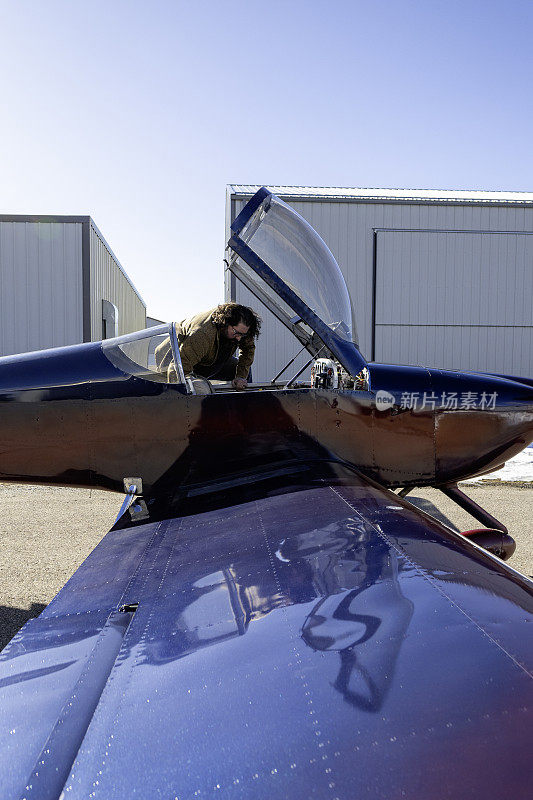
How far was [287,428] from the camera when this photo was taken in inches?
140

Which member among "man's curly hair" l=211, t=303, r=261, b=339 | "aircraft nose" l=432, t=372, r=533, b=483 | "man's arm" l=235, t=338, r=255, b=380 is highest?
"man's curly hair" l=211, t=303, r=261, b=339

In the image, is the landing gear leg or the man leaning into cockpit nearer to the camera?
the landing gear leg

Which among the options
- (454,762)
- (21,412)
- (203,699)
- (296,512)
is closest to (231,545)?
(296,512)

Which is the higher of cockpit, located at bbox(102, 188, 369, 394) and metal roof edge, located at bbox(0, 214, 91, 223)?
metal roof edge, located at bbox(0, 214, 91, 223)

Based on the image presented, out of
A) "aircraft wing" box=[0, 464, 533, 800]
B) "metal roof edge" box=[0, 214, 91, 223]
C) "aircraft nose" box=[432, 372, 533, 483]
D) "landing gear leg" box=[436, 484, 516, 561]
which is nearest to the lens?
"aircraft wing" box=[0, 464, 533, 800]

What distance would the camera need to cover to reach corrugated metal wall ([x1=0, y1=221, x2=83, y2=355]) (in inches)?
531

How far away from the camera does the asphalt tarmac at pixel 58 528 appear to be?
419cm

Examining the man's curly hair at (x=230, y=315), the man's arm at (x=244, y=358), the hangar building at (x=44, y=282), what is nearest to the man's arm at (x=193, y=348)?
the man's curly hair at (x=230, y=315)

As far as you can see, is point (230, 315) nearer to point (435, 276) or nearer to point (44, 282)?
Answer: point (44, 282)

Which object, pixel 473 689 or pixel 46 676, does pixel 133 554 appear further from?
pixel 473 689

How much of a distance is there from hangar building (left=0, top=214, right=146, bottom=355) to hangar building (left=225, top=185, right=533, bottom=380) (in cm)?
444

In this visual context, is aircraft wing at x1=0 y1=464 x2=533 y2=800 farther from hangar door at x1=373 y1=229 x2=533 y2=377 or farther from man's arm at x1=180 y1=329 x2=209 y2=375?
hangar door at x1=373 y1=229 x2=533 y2=377

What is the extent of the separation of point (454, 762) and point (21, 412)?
306 centimetres

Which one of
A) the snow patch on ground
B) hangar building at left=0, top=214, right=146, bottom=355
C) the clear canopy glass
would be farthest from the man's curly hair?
hangar building at left=0, top=214, right=146, bottom=355
